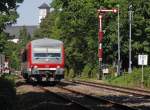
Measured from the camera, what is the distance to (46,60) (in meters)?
46.2

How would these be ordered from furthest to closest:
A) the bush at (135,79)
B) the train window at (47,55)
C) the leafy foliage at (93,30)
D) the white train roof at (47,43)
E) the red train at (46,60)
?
the leafy foliage at (93,30)
the bush at (135,79)
the white train roof at (47,43)
the train window at (47,55)
the red train at (46,60)

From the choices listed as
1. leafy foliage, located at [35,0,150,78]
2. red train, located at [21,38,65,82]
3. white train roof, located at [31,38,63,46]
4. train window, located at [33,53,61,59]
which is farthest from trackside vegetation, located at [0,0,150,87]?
train window, located at [33,53,61,59]

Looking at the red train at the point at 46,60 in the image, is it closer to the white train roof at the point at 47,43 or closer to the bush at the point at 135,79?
the white train roof at the point at 47,43

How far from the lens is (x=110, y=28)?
79438mm

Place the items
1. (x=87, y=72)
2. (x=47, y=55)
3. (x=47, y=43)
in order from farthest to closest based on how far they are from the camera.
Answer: (x=87, y=72), (x=47, y=43), (x=47, y=55)

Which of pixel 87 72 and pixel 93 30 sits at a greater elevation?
pixel 93 30

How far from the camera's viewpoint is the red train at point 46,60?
46.0 m

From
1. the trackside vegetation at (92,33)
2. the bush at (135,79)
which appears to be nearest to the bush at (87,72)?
the trackside vegetation at (92,33)

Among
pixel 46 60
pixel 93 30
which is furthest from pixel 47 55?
pixel 93 30

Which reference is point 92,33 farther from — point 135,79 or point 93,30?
point 135,79

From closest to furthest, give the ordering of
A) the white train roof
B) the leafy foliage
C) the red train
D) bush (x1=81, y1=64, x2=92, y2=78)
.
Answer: the red train < the white train roof < the leafy foliage < bush (x1=81, y1=64, x2=92, y2=78)

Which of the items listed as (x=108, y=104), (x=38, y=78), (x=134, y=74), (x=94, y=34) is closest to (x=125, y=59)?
(x=94, y=34)

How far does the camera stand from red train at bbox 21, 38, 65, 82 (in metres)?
46.0

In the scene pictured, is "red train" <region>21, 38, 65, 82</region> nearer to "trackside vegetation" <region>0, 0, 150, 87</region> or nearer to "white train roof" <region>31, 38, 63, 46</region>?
"white train roof" <region>31, 38, 63, 46</region>
